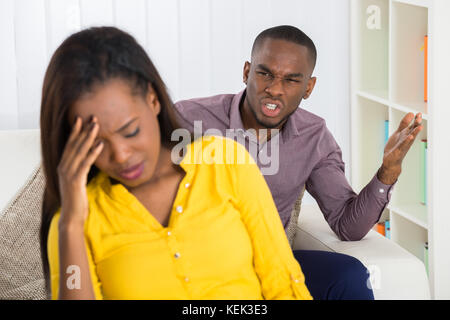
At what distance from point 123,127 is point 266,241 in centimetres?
35

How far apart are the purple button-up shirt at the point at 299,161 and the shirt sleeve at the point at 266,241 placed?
1.69 ft

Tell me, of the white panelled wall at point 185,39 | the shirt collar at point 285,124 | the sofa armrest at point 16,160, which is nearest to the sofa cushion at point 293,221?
the shirt collar at point 285,124

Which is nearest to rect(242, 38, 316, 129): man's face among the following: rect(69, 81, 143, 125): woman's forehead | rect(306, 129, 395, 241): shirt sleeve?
rect(306, 129, 395, 241): shirt sleeve

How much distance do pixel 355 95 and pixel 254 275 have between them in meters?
1.79

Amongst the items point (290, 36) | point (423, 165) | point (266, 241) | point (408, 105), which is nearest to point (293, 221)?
point (290, 36)

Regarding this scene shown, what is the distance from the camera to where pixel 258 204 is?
4.25 feet

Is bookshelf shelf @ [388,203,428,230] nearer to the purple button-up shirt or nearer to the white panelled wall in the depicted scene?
the white panelled wall

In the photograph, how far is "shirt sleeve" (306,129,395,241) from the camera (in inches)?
67.9

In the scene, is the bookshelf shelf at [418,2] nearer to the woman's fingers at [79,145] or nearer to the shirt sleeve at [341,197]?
the shirt sleeve at [341,197]

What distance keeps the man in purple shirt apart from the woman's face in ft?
1.91

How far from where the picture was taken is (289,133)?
1.87m

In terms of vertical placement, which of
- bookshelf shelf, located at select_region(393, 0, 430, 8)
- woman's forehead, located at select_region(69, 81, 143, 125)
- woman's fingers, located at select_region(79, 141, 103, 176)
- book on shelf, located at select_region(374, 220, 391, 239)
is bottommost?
book on shelf, located at select_region(374, 220, 391, 239)

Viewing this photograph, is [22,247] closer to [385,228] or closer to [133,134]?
[133,134]
